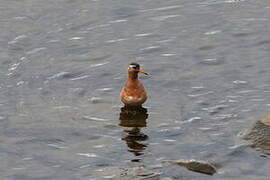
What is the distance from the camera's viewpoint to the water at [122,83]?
18109 mm

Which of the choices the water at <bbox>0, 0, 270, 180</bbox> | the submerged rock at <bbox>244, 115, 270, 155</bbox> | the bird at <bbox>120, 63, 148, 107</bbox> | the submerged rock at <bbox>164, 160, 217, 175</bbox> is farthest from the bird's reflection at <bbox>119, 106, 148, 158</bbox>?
the submerged rock at <bbox>244, 115, 270, 155</bbox>

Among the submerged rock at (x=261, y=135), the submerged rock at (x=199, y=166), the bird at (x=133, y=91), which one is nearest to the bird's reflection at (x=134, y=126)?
the bird at (x=133, y=91)

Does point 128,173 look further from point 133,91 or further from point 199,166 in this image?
point 133,91

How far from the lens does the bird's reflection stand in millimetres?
18797

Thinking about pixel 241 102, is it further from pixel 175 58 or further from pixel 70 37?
pixel 70 37

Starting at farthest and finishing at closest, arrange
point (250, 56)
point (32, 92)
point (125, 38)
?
point (125, 38)
point (250, 56)
point (32, 92)

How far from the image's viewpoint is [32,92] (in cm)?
2230

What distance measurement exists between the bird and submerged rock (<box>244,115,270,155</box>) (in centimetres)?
368

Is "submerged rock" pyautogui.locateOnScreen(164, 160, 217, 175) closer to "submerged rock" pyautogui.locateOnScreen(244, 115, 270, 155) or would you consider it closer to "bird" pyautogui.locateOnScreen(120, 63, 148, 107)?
"submerged rock" pyautogui.locateOnScreen(244, 115, 270, 155)

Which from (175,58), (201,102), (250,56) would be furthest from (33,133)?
(250,56)

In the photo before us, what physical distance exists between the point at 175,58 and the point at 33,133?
19.9 feet

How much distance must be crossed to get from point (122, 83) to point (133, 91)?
1.93 metres

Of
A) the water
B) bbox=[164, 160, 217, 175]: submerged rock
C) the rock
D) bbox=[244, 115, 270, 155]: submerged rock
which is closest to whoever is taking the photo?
the rock

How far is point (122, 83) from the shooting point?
2284 centimetres
